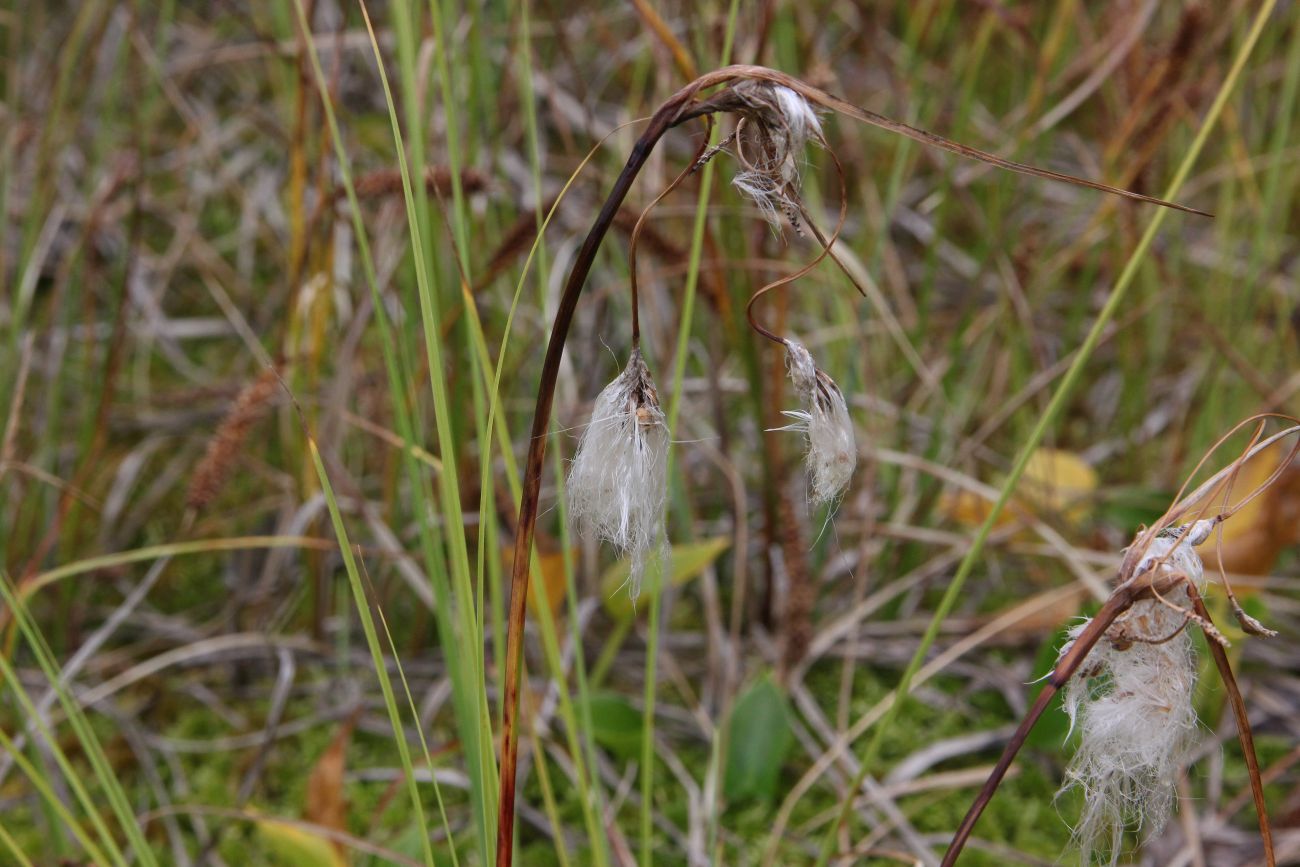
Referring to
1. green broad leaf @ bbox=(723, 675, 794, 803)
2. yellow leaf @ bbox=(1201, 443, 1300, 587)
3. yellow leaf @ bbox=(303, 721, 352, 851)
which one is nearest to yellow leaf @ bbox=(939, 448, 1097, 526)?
yellow leaf @ bbox=(1201, 443, 1300, 587)

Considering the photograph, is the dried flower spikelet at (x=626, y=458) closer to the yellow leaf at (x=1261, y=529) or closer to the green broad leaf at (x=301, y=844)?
the green broad leaf at (x=301, y=844)

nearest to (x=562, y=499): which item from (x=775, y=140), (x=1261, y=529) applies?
(x=775, y=140)

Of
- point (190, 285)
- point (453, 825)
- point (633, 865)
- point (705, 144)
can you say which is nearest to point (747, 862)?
point (633, 865)

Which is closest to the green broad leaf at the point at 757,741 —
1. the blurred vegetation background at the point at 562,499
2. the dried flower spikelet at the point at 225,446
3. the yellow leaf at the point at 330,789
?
the blurred vegetation background at the point at 562,499

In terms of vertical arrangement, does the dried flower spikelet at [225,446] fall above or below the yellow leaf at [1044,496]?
above

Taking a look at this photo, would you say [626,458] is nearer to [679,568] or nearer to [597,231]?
[597,231]

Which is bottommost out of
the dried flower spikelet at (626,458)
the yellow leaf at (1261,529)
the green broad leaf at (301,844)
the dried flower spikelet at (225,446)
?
the green broad leaf at (301,844)

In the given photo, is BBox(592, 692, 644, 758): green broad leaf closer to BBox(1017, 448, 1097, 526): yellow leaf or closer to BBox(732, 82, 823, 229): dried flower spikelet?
BBox(1017, 448, 1097, 526): yellow leaf

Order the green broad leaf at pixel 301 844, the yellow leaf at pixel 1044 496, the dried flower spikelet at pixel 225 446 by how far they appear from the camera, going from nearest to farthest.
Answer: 1. the green broad leaf at pixel 301 844
2. the dried flower spikelet at pixel 225 446
3. the yellow leaf at pixel 1044 496

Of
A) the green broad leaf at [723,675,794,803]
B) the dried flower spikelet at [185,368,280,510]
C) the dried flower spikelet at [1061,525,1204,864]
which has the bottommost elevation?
the green broad leaf at [723,675,794,803]
